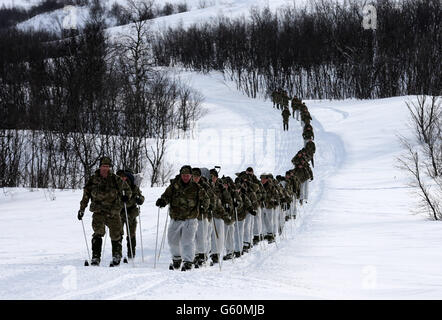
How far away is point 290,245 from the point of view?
12.2 metres

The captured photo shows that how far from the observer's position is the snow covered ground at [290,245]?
235 inches

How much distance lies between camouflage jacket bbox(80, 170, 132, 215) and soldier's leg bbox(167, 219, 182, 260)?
3.49ft

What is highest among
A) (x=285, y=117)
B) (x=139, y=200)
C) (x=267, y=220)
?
(x=285, y=117)

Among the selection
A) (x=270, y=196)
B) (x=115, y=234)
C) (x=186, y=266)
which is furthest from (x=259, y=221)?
(x=115, y=234)

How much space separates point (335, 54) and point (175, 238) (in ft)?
257

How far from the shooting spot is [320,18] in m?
93.6

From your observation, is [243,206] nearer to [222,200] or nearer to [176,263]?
[222,200]

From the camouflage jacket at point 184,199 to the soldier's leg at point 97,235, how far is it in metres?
1.18

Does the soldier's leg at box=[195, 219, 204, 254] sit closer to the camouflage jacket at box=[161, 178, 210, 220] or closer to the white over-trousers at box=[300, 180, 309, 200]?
the camouflage jacket at box=[161, 178, 210, 220]

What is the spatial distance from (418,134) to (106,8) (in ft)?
524

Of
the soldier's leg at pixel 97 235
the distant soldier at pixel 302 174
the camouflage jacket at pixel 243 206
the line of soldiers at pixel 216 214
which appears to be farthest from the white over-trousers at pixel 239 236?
the distant soldier at pixel 302 174

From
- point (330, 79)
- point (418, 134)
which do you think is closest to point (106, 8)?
point (330, 79)

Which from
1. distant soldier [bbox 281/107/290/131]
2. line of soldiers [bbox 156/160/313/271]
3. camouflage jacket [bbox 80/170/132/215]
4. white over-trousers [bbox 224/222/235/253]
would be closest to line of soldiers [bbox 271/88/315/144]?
distant soldier [bbox 281/107/290/131]
